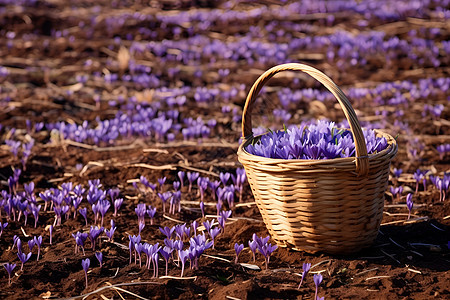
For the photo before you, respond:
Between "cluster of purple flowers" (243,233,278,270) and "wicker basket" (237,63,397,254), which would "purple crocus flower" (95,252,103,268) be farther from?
"wicker basket" (237,63,397,254)

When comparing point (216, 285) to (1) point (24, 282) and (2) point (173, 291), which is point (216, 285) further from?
(1) point (24, 282)

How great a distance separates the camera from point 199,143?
5.87 meters

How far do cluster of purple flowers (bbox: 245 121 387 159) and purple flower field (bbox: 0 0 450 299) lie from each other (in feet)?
0.04

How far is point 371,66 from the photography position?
373 inches

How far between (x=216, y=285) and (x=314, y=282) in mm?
515

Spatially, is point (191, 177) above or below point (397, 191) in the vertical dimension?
above

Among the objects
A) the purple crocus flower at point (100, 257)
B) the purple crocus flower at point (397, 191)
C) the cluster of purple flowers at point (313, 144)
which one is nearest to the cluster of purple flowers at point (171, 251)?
the purple crocus flower at point (100, 257)

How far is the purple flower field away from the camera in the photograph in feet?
10.2

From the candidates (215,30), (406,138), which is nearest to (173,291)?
(406,138)

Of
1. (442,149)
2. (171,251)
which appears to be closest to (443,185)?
(442,149)

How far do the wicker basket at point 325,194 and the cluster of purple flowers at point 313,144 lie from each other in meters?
0.12

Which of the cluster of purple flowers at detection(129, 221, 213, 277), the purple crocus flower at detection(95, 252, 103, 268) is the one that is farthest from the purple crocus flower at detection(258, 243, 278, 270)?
the purple crocus flower at detection(95, 252, 103, 268)

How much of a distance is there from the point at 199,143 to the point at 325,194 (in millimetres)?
2856

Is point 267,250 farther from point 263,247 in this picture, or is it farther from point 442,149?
point 442,149
